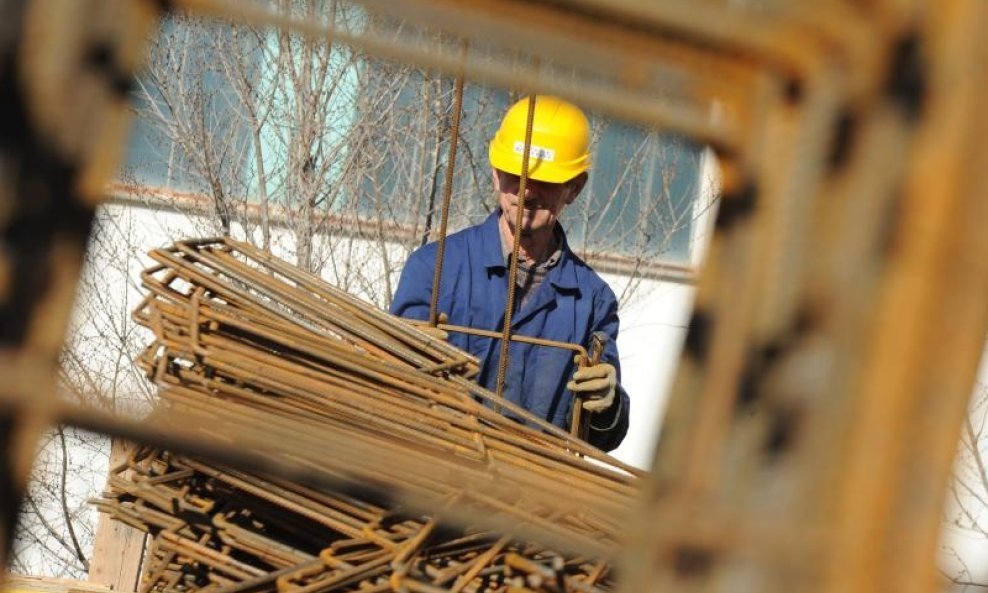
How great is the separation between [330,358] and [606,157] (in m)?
4.95

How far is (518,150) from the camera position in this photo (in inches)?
178

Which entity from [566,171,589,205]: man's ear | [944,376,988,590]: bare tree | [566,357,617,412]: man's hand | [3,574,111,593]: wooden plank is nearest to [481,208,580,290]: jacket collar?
[566,171,589,205]: man's ear

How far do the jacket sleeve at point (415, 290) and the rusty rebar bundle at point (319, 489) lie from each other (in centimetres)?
133

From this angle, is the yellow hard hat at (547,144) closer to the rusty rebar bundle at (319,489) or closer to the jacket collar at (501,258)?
the jacket collar at (501,258)

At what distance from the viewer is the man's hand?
3.87 m

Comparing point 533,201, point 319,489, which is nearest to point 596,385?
point 533,201

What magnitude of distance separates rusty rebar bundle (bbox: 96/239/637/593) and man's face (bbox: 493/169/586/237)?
1673mm

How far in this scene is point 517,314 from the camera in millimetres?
4391

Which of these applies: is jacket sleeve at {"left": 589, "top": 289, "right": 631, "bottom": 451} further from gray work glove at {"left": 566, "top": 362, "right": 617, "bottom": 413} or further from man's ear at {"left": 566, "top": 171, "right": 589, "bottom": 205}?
man's ear at {"left": 566, "top": 171, "right": 589, "bottom": 205}

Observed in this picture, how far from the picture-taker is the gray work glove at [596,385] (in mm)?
3871

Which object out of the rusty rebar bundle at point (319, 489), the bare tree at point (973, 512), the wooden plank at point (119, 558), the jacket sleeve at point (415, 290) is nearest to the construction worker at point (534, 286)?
the jacket sleeve at point (415, 290)

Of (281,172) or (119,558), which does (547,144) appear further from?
(281,172)

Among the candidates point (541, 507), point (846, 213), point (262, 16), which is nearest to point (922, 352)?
point (846, 213)

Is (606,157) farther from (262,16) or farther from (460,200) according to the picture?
(262,16)
